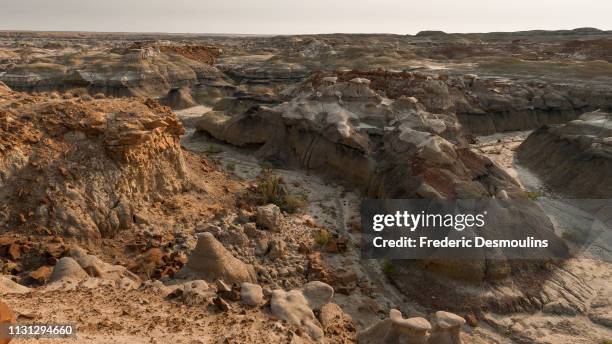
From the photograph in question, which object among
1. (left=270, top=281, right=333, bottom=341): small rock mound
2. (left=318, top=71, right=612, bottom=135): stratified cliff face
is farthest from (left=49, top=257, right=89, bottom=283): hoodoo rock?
(left=318, top=71, right=612, bottom=135): stratified cliff face

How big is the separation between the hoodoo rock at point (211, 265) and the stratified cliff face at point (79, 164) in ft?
10.2

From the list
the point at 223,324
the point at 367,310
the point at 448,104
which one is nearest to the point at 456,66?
the point at 448,104

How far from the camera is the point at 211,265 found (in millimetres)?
9422

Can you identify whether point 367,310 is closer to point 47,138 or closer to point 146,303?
point 146,303

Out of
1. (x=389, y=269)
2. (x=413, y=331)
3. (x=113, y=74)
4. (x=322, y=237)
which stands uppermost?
(x=113, y=74)

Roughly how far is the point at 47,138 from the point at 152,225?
357cm

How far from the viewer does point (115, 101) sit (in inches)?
555

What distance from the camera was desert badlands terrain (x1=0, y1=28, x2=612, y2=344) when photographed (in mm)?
7625

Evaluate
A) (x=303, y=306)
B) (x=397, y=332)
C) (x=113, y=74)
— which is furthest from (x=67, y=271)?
(x=113, y=74)

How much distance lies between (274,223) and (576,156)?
586 inches

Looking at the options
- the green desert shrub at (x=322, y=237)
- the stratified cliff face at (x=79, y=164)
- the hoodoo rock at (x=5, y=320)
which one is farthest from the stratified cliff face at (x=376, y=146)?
the hoodoo rock at (x=5, y=320)

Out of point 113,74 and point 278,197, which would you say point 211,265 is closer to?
point 278,197

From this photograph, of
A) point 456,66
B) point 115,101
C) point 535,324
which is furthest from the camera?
point 456,66

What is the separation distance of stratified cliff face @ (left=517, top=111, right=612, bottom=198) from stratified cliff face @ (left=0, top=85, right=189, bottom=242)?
643 inches
